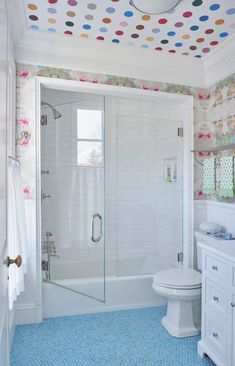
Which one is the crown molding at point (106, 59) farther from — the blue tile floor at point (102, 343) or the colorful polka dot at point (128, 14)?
the blue tile floor at point (102, 343)

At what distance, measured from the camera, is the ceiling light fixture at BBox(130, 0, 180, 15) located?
1793mm

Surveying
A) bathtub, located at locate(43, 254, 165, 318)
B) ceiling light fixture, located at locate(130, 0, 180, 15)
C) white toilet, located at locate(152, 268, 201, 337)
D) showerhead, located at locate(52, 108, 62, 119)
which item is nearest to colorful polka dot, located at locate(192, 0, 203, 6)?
ceiling light fixture, located at locate(130, 0, 180, 15)

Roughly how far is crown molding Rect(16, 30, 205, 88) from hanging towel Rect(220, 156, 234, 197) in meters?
0.95

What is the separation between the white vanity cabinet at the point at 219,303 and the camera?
64.4 inches

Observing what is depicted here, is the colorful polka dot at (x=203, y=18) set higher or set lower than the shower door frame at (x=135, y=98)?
higher

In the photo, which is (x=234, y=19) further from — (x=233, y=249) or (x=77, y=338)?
(x=77, y=338)

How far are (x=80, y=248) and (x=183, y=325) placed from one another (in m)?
1.22

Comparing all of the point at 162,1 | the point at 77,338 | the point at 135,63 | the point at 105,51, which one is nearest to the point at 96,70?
the point at 105,51

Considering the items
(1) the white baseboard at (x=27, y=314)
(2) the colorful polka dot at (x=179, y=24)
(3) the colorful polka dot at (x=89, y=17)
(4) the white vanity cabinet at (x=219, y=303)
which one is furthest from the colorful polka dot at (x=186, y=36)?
(1) the white baseboard at (x=27, y=314)

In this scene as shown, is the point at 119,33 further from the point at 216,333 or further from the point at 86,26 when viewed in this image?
the point at 216,333

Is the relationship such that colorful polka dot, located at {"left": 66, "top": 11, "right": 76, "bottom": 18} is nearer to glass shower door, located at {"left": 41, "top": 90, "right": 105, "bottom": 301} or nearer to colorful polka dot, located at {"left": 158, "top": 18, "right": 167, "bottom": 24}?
colorful polka dot, located at {"left": 158, "top": 18, "right": 167, "bottom": 24}

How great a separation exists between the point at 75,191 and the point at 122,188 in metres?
0.66

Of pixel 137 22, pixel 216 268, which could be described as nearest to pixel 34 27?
pixel 137 22

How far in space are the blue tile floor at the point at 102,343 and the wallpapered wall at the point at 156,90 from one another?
3.79ft
